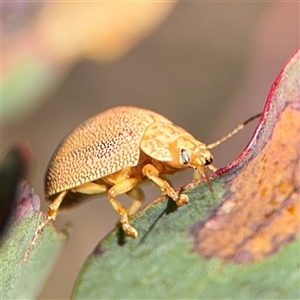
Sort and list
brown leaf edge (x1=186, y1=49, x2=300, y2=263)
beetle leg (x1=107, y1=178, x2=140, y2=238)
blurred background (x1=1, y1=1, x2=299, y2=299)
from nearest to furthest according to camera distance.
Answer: brown leaf edge (x1=186, y1=49, x2=300, y2=263), beetle leg (x1=107, y1=178, x2=140, y2=238), blurred background (x1=1, y1=1, x2=299, y2=299)

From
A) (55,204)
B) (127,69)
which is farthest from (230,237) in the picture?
(127,69)

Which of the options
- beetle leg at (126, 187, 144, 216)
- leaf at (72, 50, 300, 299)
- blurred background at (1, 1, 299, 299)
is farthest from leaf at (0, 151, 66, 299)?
blurred background at (1, 1, 299, 299)

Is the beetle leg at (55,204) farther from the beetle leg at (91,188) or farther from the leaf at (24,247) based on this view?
the leaf at (24,247)

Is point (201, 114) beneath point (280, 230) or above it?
beneath

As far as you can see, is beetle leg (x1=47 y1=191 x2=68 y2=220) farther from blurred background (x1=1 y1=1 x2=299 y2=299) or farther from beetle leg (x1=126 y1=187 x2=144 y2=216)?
blurred background (x1=1 y1=1 x2=299 y2=299)

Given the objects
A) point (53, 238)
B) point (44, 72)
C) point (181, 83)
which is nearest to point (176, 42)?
point (181, 83)

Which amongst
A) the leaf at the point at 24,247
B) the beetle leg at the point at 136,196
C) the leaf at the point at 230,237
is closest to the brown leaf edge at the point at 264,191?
the leaf at the point at 230,237

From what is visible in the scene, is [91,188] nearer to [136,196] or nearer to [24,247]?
[136,196]

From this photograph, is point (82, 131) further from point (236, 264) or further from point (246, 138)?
point (246, 138)
